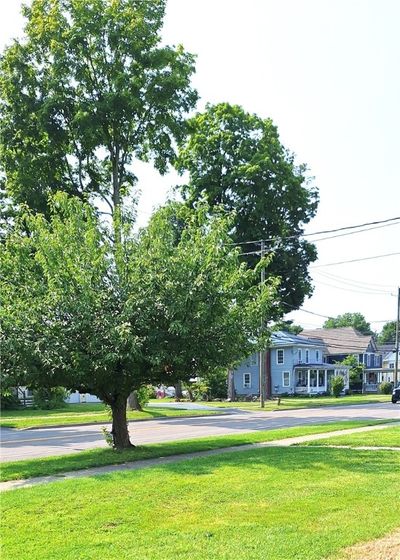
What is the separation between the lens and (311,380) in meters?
62.9

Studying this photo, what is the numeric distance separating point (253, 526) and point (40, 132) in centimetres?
2473

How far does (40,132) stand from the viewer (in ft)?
94.1

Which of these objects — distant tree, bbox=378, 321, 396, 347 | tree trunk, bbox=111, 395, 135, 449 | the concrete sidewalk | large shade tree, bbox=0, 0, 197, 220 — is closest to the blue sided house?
large shade tree, bbox=0, 0, 197, 220

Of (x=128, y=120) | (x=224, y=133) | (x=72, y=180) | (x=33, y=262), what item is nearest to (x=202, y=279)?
(x=33, y=262)

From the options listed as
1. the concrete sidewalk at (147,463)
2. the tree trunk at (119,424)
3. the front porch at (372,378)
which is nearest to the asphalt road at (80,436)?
the tree trunk at (119,424)

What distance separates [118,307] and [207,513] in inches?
269

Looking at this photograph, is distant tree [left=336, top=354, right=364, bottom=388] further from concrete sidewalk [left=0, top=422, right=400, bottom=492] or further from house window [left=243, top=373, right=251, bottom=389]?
concrete sidewalk [left=0, top=422, right=400, bottom=492]

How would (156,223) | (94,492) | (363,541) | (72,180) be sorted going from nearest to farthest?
1. (363,541)
2. (94,492)
3. (156,223)
4. (72,180)

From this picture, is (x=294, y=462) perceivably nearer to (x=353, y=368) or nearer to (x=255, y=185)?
(x=255, y=185)

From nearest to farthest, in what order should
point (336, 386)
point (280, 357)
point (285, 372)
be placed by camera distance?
point (336, 386) → point (285, 372) → point (280, 357)

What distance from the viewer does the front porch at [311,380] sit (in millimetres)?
61344

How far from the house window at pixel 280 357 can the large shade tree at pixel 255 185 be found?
18.1 m

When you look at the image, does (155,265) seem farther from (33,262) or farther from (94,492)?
(94,492)

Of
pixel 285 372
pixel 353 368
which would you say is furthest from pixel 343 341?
pixel 285 372
